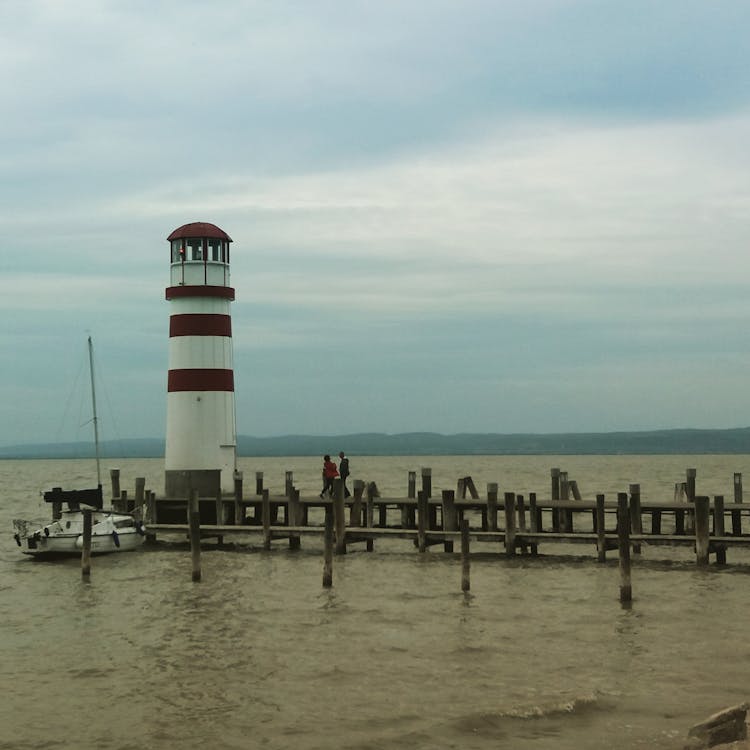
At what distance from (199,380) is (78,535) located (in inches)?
213

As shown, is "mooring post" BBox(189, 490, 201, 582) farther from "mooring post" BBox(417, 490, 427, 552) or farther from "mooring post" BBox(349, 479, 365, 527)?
"mooring post" BBox(349, 479, 365, 527)

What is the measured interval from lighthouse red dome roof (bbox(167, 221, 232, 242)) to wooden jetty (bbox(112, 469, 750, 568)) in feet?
22.4

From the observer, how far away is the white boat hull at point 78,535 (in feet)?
100

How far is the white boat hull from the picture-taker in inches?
1203

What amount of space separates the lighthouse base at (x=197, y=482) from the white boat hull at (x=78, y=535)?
1485 millimetres

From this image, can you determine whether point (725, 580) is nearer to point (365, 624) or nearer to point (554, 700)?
point (365, 624)

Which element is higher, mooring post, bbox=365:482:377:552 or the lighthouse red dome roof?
the lighthouse red dome roof

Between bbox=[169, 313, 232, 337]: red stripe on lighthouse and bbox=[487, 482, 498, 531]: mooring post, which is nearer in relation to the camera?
bbox=[487, 482, 498, 531]: mooring post

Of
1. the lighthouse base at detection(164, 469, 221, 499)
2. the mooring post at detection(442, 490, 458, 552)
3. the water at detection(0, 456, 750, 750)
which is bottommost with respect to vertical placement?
the water at detection(0, 456, 750, 750)

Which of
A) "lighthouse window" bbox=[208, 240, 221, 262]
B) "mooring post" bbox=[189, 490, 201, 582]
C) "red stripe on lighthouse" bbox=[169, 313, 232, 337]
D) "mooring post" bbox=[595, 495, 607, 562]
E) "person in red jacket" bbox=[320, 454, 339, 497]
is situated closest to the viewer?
"mooring post" bbox=[189, 490, 201, 582]

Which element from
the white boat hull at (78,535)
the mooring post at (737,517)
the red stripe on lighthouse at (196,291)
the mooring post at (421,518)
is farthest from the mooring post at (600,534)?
the white boat hull at (78,535)

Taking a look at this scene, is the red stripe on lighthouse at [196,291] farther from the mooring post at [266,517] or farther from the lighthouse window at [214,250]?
the mooring post at [266,517]

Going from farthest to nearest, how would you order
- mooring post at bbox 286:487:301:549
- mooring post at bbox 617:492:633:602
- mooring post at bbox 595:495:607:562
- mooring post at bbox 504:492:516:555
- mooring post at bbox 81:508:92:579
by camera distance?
mooring post at bbox 286:487:301:549 → mooring post at bbox 81:508:92:579 → mooring post at bbox 504:492:516:555 → mooring post at bbox 595:495:607:562 → mooring post at bbox 617:492:633:602

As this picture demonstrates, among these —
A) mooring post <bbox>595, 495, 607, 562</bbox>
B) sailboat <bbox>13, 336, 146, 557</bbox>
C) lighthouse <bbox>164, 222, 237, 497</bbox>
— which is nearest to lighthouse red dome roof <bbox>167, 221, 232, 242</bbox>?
lighthouse <bbox>164, 222, 237, 497</bbox>
